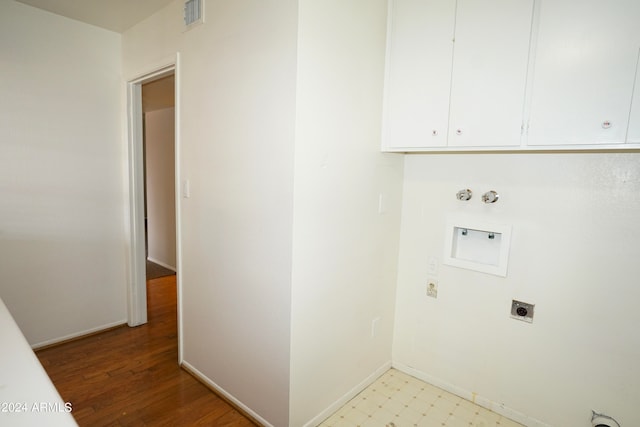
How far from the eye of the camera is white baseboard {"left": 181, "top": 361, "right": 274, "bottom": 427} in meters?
1.90

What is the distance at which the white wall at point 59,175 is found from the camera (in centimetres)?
238

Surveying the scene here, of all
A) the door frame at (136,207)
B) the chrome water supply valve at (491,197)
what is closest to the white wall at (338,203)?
the chrome water supply valve at (491,197)

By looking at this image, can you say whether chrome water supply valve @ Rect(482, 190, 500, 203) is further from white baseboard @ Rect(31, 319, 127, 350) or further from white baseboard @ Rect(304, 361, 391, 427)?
white baseboard @ Rect(31, 319, 127, 350)

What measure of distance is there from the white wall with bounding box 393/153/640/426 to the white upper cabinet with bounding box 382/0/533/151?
314 mm

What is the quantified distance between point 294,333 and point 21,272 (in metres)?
2.25

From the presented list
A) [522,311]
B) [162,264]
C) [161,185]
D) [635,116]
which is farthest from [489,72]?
[162,264]

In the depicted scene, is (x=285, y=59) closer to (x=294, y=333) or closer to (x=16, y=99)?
(x=294, y=333)

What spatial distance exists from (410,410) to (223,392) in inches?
46.3

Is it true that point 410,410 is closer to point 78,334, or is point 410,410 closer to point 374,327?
point 374,327

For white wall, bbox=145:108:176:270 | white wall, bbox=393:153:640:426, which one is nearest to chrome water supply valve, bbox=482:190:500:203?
white wall, bbox=393:153:640:426

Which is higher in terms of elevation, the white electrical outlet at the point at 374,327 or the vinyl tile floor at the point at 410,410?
the white electrical outlet at the point at 374,327

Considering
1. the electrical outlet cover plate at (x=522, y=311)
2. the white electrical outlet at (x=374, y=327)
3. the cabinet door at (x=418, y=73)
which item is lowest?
the white electrical outlet at (x=374, y=327)

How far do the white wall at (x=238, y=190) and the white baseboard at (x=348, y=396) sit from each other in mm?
243

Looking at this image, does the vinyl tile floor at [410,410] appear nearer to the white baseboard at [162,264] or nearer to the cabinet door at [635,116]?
the cabinet door at [635,116]
